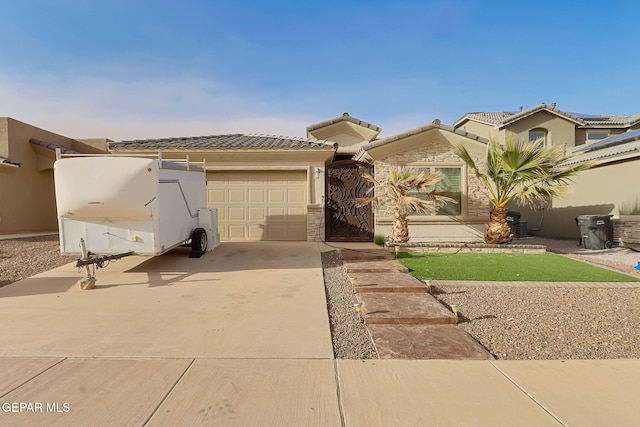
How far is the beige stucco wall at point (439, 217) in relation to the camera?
11.1 meters

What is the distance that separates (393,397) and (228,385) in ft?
4.72

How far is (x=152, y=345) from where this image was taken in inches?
147

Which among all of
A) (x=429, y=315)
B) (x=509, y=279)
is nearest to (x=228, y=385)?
(x=429, y=315)

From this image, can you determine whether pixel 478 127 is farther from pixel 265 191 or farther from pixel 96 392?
pixel 96 392

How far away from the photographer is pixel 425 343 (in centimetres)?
378

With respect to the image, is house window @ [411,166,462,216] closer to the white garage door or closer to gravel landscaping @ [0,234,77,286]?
the white garage door

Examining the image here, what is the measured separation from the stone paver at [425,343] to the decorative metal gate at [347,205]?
23.7 feet

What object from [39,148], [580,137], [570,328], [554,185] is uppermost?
[580,137]

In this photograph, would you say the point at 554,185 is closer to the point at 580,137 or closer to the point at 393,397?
the point at 393,397

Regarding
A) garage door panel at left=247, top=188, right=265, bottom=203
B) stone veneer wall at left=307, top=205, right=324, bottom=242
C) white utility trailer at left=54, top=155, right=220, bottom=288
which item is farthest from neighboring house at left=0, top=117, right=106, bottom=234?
stone veneer wall at left=307, top=205, right=324, bottom=242

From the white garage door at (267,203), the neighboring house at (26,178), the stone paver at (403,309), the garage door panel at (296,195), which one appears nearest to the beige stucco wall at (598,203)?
the stone paver at (403,309)

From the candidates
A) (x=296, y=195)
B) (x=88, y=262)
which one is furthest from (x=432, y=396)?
(x=296, y=195)

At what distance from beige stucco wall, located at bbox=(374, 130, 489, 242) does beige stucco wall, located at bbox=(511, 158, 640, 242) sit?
14.2 ft

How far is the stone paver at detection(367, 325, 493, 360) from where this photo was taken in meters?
3.50
